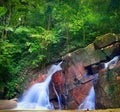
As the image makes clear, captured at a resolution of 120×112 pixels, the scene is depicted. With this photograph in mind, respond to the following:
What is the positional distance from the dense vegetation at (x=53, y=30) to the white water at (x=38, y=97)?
1985 mm

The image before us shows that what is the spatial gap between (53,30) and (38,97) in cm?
781

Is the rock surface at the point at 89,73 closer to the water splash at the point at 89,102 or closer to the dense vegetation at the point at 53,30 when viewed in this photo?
the water splash at the point at 89,102

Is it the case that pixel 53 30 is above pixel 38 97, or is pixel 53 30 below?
above

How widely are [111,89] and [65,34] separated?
32.5 feet

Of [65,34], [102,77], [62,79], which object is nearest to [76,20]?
[65,34]

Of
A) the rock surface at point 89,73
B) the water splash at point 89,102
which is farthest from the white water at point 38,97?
the water splash at point 89,102

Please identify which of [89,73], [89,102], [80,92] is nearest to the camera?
[89,102]

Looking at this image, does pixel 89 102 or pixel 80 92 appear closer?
pixel 89 102

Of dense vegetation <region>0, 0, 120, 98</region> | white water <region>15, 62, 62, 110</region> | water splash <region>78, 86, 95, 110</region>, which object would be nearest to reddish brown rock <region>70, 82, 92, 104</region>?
water splash <region>78, 86, 95, 110</region>

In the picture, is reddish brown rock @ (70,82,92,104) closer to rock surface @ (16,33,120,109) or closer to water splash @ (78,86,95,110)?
rock surface @ (16,33,120,109)

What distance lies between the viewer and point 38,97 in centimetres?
1656

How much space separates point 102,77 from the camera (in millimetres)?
13969

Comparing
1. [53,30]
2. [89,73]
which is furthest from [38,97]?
[53,30]

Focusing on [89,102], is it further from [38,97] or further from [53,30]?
[53,30]
